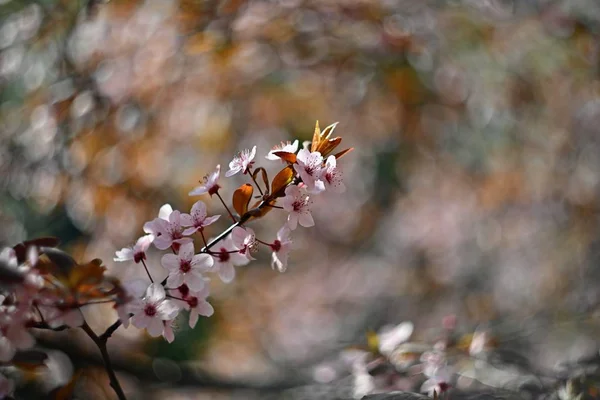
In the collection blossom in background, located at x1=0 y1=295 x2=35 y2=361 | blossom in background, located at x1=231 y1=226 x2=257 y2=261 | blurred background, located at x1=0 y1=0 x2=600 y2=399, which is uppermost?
blurred background, located at x1=0 y1=0 x2=600 y2=399

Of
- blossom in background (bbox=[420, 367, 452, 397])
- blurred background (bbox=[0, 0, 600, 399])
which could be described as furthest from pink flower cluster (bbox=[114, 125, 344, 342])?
blurred background (bbox=[0, 0, 600, 399])

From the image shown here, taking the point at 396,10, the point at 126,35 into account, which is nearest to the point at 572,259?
the point at 396,10

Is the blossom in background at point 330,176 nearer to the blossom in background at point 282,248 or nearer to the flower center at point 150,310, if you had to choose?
the blossom in background at point 282,248

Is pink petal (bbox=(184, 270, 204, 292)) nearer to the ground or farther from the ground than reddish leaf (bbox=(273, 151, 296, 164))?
nearer to the ground

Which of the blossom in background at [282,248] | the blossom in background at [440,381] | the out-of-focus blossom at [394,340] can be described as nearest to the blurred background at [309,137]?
the out-of-focus blossom at [394,340]

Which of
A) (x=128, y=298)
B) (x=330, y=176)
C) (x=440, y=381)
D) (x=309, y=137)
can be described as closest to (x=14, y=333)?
(x=128, y=298)

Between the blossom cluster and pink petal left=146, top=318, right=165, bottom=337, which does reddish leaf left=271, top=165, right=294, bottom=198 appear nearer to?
the blossom cluster

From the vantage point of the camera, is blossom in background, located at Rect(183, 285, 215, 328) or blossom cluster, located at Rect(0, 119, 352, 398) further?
blossom in background, located at Rect(183, 285, 215, 328)
